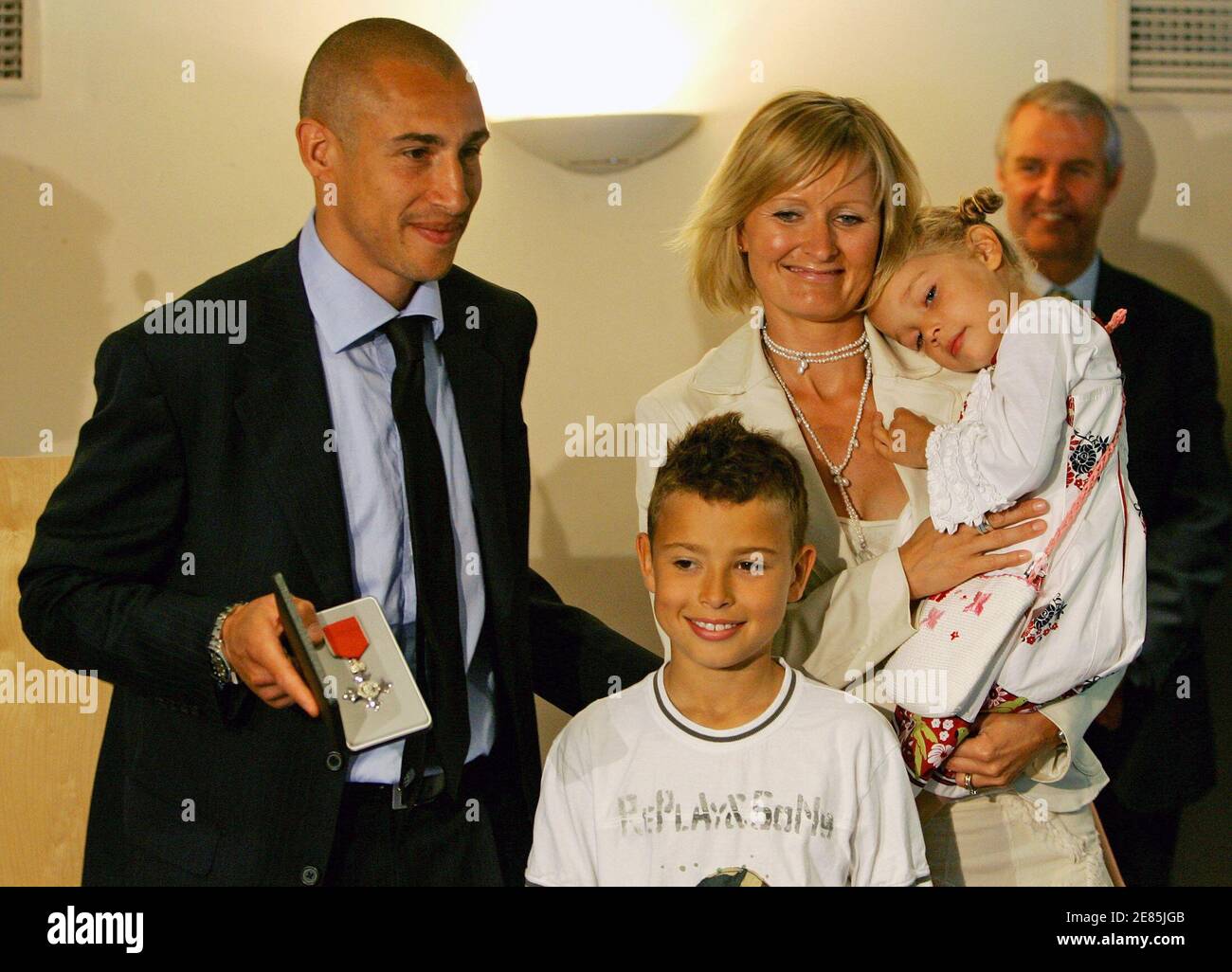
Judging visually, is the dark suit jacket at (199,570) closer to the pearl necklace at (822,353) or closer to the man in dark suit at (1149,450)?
the pearl necklace at (822,353)

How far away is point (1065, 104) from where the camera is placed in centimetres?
284

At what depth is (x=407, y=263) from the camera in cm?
208

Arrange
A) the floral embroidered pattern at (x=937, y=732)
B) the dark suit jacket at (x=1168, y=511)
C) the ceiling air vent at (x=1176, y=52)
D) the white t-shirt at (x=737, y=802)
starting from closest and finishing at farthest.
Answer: the white t-shirt at (x=737, y=802) < the floral embroidered pattern at (x=937, y=732) < the dark suit jacket at (x=1168, y=511) < the ceiling air vent at (x=1176, y=52)

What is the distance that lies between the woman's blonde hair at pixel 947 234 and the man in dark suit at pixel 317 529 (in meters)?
0.68

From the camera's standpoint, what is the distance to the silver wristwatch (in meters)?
1.90

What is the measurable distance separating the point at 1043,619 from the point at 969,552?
15 centimetres

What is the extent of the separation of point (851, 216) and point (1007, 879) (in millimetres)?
1105

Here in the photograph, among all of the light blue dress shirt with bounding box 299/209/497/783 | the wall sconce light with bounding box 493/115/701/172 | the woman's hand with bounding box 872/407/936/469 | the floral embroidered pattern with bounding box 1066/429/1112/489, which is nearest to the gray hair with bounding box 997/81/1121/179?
the wall sconce light with bounding box 493/115/701/172

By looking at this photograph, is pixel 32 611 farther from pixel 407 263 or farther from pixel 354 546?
pixel 407 263

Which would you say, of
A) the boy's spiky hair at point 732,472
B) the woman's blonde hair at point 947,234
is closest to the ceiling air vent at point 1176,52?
the woman's blonde hair at point 947,234

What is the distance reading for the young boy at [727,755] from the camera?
6.18 feet

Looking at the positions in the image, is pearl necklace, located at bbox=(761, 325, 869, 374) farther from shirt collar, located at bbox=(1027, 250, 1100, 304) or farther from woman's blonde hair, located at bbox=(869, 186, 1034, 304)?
shirt collar, located at bbox=(1027, 250, 1100, 304)

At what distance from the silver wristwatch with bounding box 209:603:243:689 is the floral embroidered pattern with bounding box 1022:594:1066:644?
3.81 ft
